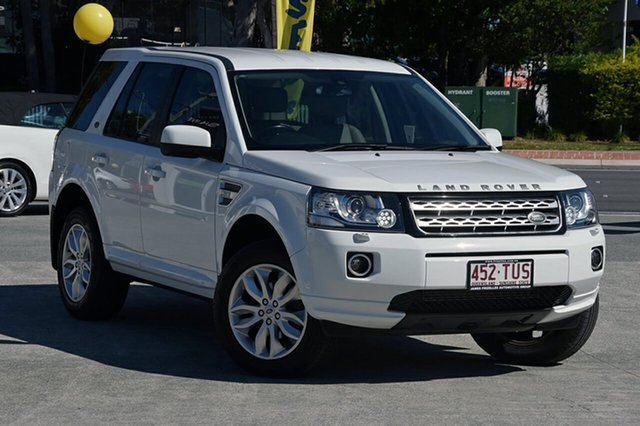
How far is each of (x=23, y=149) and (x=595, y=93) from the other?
20.9m

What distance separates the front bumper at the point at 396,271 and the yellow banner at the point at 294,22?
16.7 meters

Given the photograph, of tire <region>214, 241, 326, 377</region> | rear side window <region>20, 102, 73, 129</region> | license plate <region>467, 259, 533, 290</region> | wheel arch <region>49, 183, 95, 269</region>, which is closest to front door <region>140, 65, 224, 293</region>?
tire <region>214, 241, 326, 377</region>

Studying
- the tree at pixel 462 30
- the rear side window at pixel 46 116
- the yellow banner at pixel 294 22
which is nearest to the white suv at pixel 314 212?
the rear side window at pixel 46 116

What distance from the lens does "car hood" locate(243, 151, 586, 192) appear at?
7.08 m

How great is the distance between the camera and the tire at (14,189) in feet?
55.5

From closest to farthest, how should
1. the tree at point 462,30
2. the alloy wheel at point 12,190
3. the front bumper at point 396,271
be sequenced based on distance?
the front bumper at point 396,271, the alloy wheel at point 12,190, the tree at point 462,30

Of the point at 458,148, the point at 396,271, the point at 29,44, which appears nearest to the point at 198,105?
the point at 458,148

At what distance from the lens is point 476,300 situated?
7.11 meters

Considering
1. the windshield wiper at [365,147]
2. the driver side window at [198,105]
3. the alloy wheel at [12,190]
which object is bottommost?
the alloy wheel at [12,190]

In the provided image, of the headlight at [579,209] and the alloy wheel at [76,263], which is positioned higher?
the headlight at [579,209]

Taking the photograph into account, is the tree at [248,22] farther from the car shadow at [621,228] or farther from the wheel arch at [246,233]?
the wheel arch at [246,233]

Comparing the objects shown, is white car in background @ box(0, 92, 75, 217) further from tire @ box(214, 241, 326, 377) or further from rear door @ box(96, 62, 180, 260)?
tire @ box(214, 241, 326, 377)

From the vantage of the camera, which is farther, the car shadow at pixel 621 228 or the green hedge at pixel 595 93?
the green hedge at pixel 595 93

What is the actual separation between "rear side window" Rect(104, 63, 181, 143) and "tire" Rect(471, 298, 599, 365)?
2.47m
